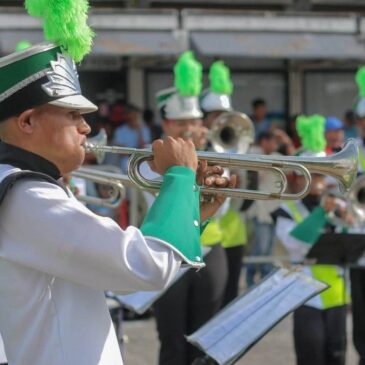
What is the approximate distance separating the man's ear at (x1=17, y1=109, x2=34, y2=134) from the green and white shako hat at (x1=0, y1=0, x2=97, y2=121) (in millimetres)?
13

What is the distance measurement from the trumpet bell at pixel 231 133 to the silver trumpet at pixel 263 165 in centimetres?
265

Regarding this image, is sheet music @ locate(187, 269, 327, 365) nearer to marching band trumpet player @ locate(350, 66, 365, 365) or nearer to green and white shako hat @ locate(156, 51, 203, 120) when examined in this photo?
marching band trumpet player @ locate(350, 66, 365, 365)

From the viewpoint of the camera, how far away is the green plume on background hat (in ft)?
7.59

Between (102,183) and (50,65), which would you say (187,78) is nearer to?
(102,183)

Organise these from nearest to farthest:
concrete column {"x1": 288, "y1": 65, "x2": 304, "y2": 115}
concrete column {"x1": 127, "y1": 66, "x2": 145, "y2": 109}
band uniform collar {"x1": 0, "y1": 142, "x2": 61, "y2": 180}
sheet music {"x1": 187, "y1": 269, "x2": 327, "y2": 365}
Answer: band uniform collar {"x1": 0, "y1": 142, "x2": 61, "y2": 180} < sheet music {"x1": 187, "y1": 269, "x2": 327, "y2": 365} < concrete column {"x1": 127, "y1": 66, "x2": 145, "y2": 109} < concrete column {"x1": 288, "y1": 65, "x2": 304, "y2": 115}

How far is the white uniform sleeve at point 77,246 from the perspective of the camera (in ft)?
6.82

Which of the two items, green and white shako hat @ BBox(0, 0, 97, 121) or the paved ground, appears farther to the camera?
the paved ground

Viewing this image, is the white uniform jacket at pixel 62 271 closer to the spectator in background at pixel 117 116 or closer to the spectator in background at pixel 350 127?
the spectator in background at pixel 117 116

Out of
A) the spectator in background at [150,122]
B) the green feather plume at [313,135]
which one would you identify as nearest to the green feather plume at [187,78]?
the green feather plume at [313,135]

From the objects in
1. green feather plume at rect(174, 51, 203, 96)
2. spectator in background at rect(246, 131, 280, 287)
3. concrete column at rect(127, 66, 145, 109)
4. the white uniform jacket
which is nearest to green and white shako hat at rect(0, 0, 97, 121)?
the white uniform jacket

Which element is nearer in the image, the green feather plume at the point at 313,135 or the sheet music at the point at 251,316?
the sheet music at the point at 251,316

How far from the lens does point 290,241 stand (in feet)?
15.7

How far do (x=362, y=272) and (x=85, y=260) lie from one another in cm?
311

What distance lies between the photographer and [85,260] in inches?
82.0
